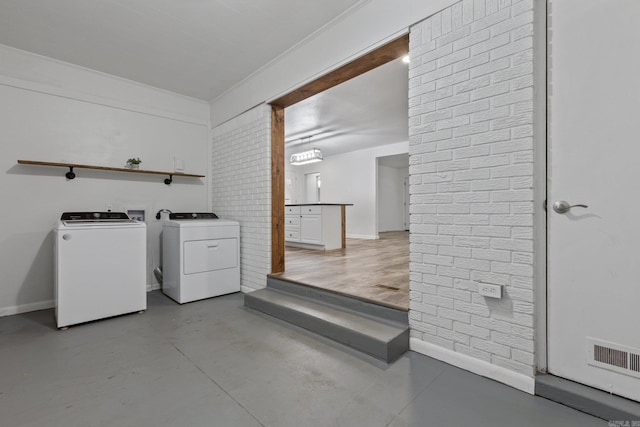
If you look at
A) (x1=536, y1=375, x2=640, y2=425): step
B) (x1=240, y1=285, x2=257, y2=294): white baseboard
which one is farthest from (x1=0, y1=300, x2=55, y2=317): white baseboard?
(x1=536, y1=375, x2=640, y2=425): step

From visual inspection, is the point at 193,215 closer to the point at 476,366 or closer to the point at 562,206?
the point at 476,366

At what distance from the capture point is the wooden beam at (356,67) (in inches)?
84.4

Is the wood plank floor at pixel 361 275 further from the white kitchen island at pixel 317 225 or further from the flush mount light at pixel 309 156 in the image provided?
the flush mount light at pixel 309 156

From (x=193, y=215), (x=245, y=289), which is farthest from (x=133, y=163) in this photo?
(x=245, y=289)

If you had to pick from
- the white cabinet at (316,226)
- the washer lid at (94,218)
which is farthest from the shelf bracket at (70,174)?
the white cabinet at (316,226)

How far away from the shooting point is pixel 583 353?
144 centimetres

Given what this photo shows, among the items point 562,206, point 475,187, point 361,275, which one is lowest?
point 361,275

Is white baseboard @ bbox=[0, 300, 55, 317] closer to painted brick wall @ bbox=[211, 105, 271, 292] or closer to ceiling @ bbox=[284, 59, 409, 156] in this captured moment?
painted brick wall @ bbox=[211, 105, 271, 292]

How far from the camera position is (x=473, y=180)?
171 cm

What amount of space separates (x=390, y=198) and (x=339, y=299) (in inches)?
292

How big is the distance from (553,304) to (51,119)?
15.4 ft

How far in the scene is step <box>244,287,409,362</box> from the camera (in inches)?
74.5

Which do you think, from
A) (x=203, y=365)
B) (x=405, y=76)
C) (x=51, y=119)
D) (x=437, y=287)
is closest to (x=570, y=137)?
(x=437, y=287)

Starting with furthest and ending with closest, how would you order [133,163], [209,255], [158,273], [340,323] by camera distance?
[158,273] → [133,163] → [209,255] → [340,323]
